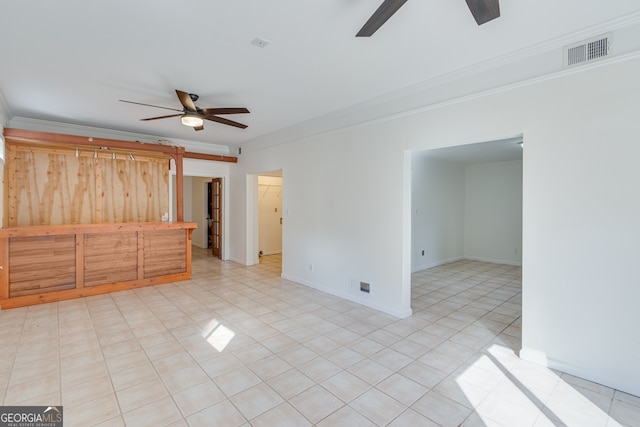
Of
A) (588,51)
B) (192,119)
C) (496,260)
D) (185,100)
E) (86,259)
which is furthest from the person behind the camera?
(496,260)

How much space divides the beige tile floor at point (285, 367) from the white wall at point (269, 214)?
3918 millimetres

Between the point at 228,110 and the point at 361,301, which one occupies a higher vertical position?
the point at 228,110

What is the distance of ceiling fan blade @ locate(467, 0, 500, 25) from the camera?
5.60 feet

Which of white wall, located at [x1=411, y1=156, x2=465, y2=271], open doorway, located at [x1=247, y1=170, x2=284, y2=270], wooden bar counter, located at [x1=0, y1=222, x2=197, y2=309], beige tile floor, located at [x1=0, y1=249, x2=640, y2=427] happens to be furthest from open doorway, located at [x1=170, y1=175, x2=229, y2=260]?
white wall, located at [x1=411, y1=156, x2=465, y2=271]

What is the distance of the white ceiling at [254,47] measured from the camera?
2150mm

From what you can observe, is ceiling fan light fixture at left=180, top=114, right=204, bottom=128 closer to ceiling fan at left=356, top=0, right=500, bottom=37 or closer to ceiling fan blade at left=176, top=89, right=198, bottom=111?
ceiling fan blade at left=176, top=89, right=198, bottom=111

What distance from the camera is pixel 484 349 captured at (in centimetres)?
294

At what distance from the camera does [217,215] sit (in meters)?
7.81

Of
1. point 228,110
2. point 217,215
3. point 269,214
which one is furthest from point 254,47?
point 269,214

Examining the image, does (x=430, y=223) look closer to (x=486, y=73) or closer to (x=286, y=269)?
(x=286, y=269)

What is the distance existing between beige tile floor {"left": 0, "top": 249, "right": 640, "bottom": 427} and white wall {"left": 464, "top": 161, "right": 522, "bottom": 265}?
3.25 meters

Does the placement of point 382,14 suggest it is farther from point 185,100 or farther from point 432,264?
point 432,264

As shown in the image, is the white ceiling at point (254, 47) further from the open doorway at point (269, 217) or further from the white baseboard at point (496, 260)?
the white baseboard at point (496, 260)

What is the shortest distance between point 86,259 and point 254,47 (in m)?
4.25
